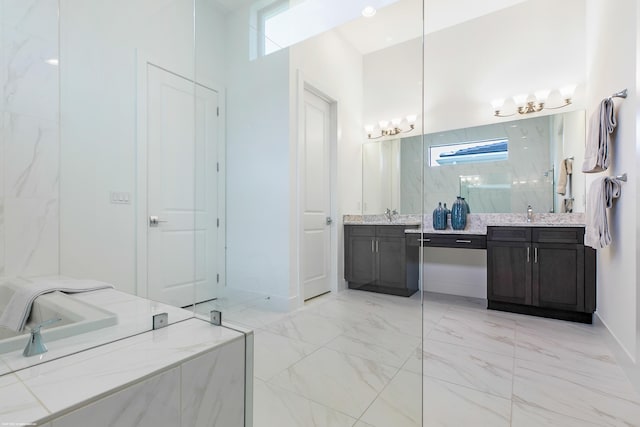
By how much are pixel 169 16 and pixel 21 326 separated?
1769 mm

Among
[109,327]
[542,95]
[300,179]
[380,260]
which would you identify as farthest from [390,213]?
[109,327]

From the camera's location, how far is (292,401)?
4.81 ft

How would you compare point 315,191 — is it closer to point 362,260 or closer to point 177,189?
point 362,260

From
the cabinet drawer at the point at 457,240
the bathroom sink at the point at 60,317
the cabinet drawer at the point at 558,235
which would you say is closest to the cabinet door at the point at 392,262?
the cabinet drawer at the point at 457,240

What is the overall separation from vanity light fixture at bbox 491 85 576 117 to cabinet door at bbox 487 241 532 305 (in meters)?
1.43

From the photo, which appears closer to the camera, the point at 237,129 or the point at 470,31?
the point at 237,129

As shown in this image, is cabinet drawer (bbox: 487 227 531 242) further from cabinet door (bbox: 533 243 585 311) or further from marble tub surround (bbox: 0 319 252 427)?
marble tub surround (bbox: 0 319 252 427)

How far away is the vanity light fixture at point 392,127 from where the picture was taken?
3.22 meters

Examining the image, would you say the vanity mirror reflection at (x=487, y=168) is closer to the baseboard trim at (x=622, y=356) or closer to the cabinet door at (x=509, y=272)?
the cabinet door at (x=509, y=272)

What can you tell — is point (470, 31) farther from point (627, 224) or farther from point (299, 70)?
point (627, 224)

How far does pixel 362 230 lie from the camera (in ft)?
10.1

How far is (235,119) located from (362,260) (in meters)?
1.70

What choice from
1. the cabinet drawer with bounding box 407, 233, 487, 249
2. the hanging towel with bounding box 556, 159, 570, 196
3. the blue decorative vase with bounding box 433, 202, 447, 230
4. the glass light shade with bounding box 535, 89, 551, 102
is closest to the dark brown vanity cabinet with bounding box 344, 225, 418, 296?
the cabinet drawer with bounding box 407, 233, 487, 249

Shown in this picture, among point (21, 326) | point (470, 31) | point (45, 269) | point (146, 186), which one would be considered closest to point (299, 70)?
point (146, 186)
